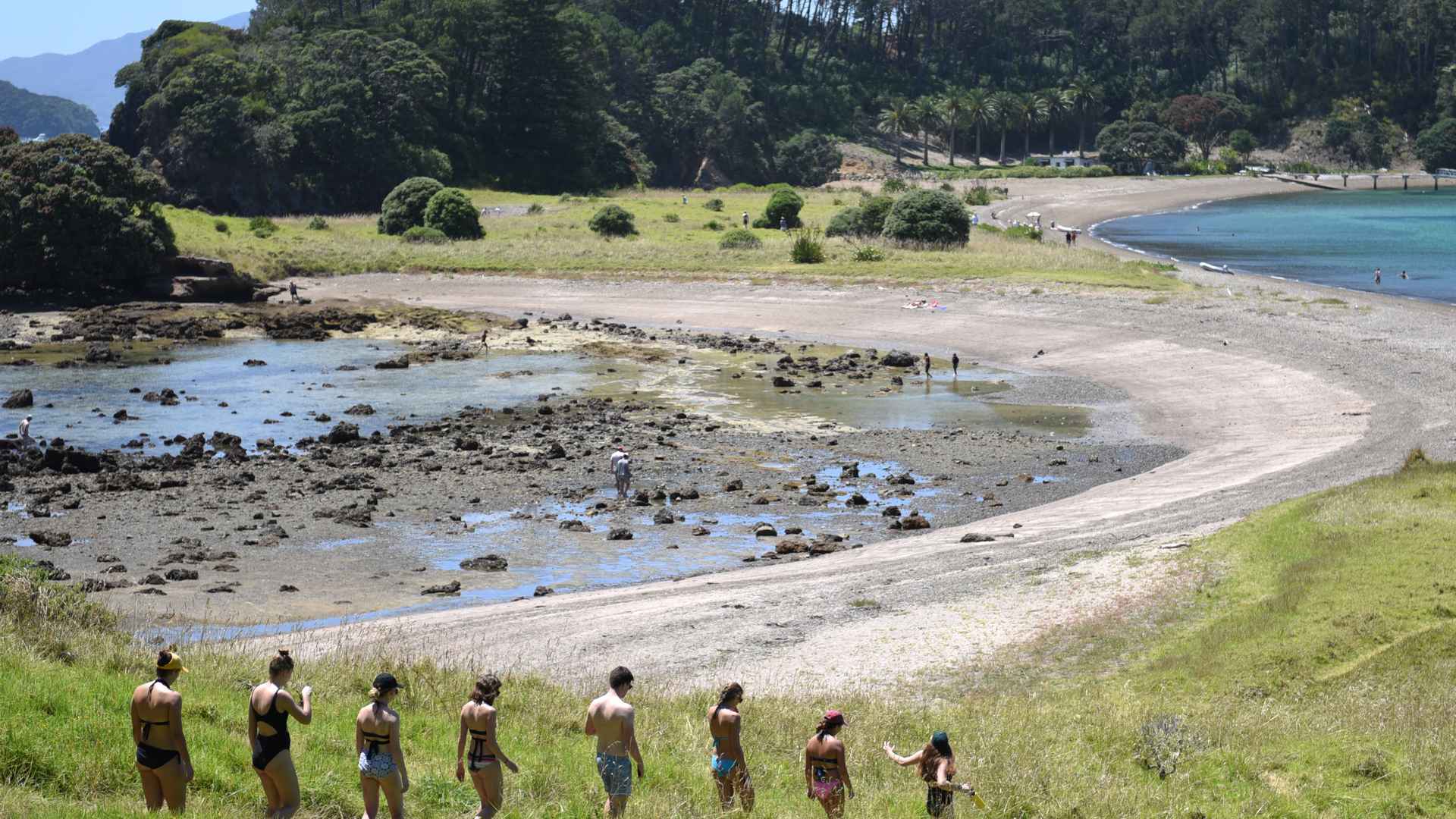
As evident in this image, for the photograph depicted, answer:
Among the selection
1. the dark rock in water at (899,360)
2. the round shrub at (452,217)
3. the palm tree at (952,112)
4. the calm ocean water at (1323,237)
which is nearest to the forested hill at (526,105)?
the palm tree at (952,112)

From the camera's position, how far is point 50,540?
2720 cm

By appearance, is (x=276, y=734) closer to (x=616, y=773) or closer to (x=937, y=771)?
(x=616, y=773)

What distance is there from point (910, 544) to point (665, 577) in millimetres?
4907

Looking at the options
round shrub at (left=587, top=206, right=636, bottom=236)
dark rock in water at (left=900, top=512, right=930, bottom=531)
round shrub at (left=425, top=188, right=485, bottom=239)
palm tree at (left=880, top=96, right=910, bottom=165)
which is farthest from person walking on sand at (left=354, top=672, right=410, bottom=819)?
palm tree at (left=880, top=96, right=910, bottom=165)

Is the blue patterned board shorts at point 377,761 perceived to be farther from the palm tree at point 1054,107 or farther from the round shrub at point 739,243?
the palm tree at point 1054,107

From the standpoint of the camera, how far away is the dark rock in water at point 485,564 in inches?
1014

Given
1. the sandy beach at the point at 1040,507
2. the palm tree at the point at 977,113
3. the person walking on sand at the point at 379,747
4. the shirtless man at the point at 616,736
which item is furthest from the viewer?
the palm tree at the point at 977,113

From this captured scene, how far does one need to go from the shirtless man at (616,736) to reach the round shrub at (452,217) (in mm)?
81239

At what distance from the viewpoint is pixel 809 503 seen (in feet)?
102

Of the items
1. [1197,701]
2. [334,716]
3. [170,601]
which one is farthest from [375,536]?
[1197,701]

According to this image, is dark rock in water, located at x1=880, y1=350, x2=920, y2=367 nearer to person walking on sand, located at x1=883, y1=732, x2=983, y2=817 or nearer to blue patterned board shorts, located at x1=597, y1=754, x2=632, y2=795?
person walking on sand, located at x1=883, y1=732, x2=983, y2=817

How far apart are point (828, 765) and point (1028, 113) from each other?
18789cm

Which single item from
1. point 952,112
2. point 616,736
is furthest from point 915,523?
point 952,112

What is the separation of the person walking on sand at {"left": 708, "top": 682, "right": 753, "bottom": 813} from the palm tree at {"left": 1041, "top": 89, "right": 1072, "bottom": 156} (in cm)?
18934
